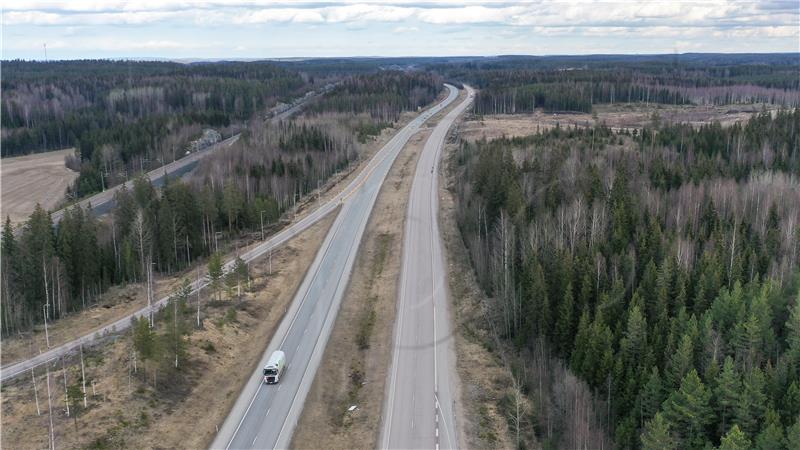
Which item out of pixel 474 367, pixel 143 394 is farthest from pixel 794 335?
pixel 143 394

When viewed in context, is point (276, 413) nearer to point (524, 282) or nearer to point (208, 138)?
point (524, 282)

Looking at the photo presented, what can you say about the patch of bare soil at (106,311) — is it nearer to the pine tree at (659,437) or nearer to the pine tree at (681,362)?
the pine tree at (659,437)

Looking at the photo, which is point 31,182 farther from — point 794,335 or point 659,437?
point 794,335

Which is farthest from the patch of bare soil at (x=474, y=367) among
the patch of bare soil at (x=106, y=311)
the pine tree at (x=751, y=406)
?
the patch of bare soil at (x=106, y=311)

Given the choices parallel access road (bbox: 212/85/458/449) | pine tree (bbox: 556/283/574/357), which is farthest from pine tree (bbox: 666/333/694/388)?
parallel access road (bbox: 212/85/458/449)

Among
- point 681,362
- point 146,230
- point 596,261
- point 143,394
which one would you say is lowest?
point 143,394

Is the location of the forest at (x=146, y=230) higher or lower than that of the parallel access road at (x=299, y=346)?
higher
